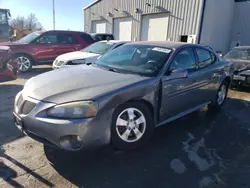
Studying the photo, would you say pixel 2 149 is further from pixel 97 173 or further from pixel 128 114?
pixel 128 114

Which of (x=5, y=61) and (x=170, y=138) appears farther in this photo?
(x=5, y=61)

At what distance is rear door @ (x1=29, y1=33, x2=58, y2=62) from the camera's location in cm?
887

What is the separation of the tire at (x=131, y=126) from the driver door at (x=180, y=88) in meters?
0.39

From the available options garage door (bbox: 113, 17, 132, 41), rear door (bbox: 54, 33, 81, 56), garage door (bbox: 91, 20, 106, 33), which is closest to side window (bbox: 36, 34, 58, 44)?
rear door (bbox: 54, 33, 81, 56)

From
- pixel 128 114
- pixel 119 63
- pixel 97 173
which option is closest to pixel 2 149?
pixel 97 173

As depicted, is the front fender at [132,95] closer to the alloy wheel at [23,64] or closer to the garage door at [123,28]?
the alloy wheel at [23,64]

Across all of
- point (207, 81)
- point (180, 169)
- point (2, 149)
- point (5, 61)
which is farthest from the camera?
point (5, 61)

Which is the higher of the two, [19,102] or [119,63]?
[119,63]

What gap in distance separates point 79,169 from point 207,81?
3058 millimetres

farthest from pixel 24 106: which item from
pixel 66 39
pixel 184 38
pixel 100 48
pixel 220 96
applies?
pixel 184 38

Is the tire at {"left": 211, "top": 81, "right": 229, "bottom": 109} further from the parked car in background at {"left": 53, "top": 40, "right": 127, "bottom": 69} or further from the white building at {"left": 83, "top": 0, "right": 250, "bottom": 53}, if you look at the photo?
the white building at {"left": 83, "top": 0, "right": 250, "bottom": 53}

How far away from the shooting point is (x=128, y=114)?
295cm

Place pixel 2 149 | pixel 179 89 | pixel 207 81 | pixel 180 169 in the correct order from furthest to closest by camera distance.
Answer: pixel 207 81 → pixel 179 89 → pixel 2 149 → pixel 180 169

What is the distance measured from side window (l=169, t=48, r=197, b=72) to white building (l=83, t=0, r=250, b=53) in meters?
9.11
